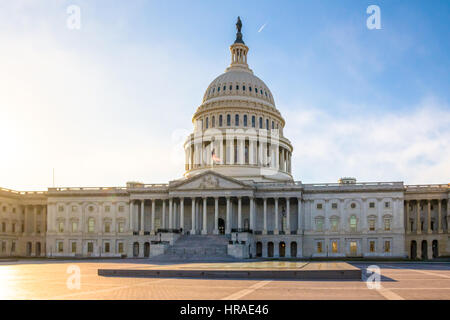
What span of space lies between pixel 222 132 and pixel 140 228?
97.2 feet

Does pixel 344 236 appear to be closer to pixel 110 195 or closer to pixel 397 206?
pixel 397 206

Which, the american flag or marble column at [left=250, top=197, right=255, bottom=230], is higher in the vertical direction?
the american flag

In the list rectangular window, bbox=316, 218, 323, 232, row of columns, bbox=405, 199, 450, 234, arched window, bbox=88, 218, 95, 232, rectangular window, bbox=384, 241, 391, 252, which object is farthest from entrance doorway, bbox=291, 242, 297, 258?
arched window, bbox=88, 218, 95, 232

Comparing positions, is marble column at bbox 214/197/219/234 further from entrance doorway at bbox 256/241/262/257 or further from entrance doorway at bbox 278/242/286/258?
entrance doorway at bbox 278/242/286/258

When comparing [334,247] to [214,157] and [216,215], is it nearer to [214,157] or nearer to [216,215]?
[216,215]

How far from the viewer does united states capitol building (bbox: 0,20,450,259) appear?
101438 millimetres

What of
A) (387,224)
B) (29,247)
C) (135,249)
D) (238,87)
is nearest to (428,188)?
(387,224)

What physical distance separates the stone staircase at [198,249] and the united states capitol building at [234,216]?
0.20 m

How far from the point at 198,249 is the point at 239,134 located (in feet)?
130

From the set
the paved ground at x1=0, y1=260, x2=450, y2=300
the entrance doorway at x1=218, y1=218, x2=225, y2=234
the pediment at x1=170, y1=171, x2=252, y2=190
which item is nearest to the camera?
the paved ground at x1=0, y1=260, x2=450, y2=300

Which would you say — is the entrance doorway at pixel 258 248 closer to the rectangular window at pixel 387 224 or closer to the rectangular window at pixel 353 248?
the rectangular window at pixel 353 248

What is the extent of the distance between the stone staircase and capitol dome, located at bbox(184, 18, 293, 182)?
23950 mm

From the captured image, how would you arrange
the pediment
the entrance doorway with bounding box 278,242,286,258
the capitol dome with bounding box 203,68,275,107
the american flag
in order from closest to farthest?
1. the pediment
2. the entrance doorway with bounding box 278,242,286,258
3. the american flag
4. the capitol dome with bounding box 203,68,275,107

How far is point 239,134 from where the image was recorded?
398 ft
